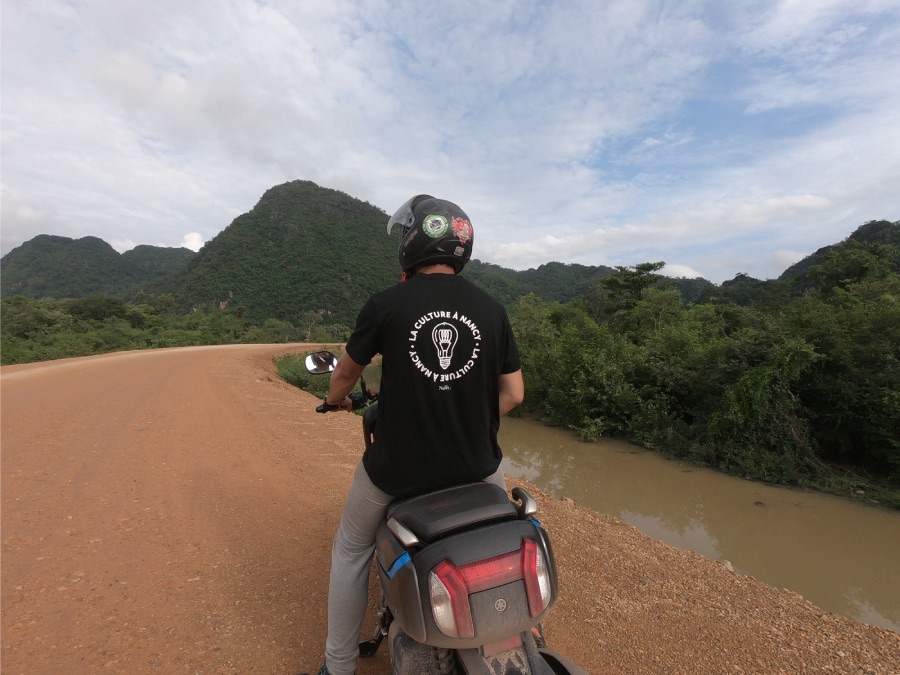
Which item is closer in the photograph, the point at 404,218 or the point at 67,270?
the point at 404,218

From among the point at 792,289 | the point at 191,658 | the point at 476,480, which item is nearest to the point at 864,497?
the point at 476,480

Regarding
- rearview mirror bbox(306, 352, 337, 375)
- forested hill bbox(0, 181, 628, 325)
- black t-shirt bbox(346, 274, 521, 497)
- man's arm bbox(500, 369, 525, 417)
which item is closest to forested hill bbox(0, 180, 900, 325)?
forested hill bbox(0, 181, 628, 325)

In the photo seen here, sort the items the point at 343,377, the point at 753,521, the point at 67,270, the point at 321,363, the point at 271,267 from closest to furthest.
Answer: the point at 343,377, the point at 321,363, the point at 753,521, the point at 271,267, the point at 67,270

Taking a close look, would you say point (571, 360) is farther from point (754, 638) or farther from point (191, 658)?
point (191, 658)

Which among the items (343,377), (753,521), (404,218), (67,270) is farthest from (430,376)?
(67,270)

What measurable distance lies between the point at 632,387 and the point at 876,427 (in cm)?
416

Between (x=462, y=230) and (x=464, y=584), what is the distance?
119cm

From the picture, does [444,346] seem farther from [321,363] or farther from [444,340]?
[321,363]

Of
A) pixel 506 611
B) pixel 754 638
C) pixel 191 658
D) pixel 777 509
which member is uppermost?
pixel 506 611

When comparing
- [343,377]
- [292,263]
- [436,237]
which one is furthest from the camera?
[292,263]

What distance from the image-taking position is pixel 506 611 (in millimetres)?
1270

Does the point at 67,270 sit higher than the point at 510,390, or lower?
higher

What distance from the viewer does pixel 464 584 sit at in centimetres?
124

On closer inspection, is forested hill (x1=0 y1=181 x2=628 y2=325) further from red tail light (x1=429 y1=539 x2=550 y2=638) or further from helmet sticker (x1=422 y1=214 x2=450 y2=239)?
red tail light (x1=429 y1=539 x2=550 y2=638)
